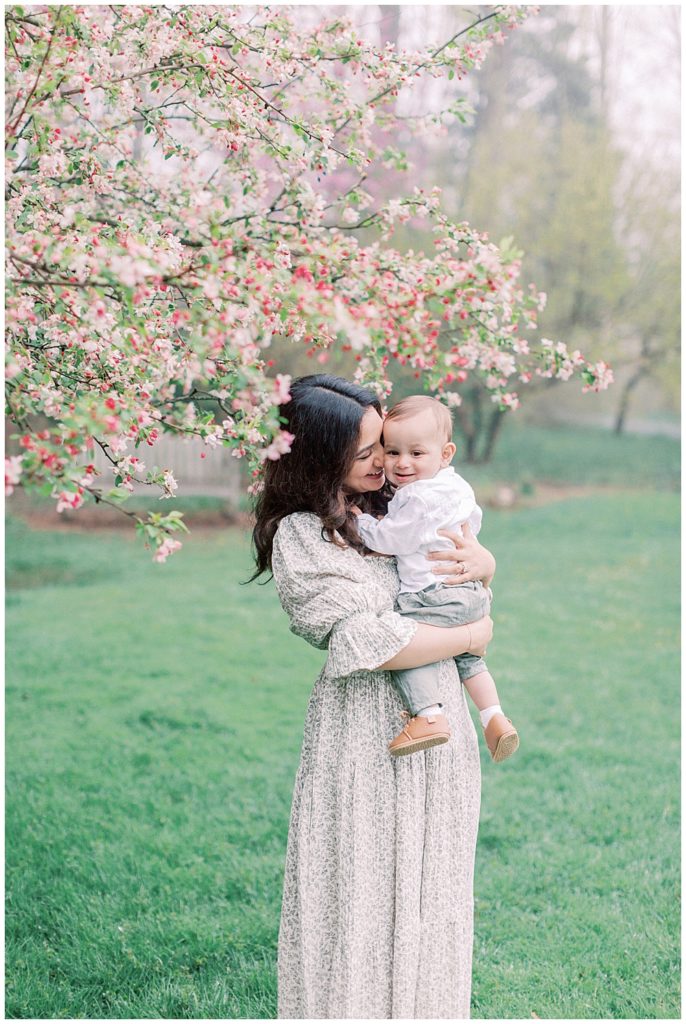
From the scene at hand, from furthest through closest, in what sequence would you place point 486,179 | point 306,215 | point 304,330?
point 486,179
point 306,215
point 304,330

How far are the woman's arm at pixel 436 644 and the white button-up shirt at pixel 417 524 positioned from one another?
0.49 ft

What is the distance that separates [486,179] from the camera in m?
14.3

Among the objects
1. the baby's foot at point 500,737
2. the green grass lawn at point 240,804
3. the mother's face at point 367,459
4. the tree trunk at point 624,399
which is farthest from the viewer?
the tree trunk at point 624,399

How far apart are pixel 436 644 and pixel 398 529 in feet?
1.01

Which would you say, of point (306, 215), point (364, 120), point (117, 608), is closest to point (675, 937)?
point (306, 215)

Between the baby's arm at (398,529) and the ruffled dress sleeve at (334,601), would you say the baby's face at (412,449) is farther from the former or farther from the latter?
the ruffled dress sleeve at (334,601)

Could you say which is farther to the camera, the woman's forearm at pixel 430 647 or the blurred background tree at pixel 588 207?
the blurred background tree at pixel 588 207

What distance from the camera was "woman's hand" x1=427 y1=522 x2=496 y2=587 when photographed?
242 cm

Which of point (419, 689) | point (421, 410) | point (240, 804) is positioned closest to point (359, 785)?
point (419, 689)

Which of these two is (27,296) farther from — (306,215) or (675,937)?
(675,937)

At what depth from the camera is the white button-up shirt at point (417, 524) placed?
237 centimetres

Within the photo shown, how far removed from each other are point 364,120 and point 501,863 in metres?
3.20

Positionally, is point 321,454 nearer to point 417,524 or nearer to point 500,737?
point 417,524

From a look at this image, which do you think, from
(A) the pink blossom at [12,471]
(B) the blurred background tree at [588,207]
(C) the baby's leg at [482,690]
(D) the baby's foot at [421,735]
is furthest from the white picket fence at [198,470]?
(A) the pink blossom at [12,471]
